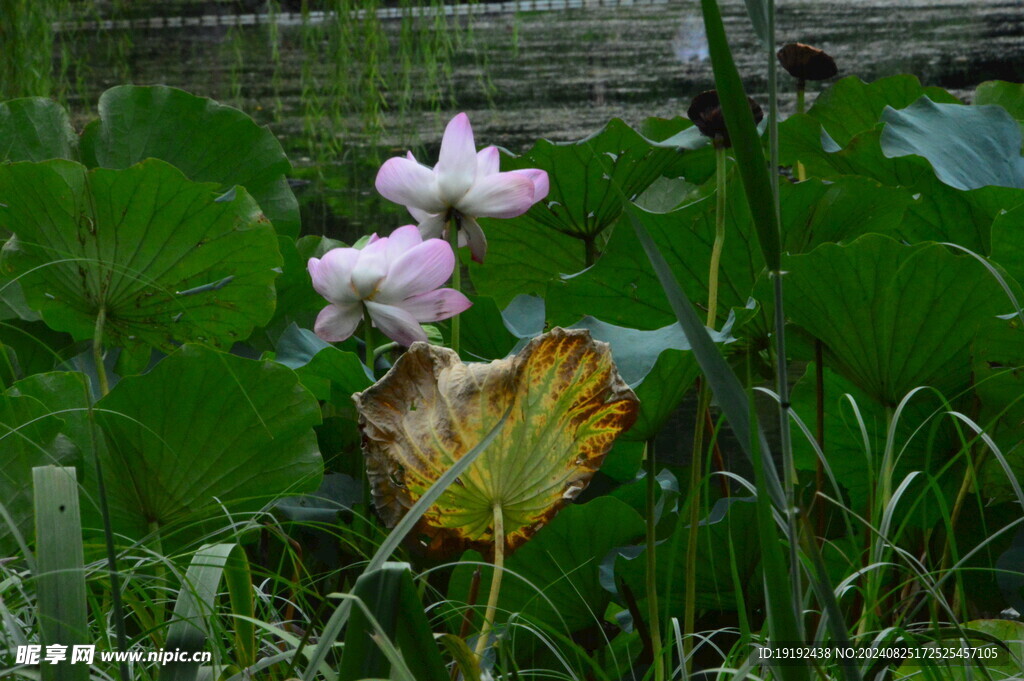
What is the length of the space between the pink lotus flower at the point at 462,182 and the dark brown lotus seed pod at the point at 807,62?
1.70ft

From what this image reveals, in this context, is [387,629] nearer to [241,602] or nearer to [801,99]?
[241,602]

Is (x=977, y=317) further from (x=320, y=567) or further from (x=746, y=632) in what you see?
(x=320, y=567)

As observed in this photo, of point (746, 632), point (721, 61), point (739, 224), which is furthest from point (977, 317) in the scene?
point (721, 61)

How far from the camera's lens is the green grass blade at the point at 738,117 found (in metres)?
0.37

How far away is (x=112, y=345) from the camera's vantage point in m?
0.97

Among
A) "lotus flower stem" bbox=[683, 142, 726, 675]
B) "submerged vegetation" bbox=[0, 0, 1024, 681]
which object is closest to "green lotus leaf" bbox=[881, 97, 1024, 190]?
"submerged vegetation" bbox=[0, 0, 1024, 681]

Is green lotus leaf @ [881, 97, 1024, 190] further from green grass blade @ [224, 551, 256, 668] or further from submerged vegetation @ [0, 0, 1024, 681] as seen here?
green grass blade @ [224, 551, 256, 668]

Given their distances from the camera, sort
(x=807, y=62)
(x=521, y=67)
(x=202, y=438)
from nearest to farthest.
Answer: (x=202, y=438)
(x=807, y=62)
(x=521, y=67)

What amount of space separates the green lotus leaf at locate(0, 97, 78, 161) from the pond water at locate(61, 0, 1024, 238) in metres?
0.98

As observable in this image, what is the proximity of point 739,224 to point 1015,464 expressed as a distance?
0.30m

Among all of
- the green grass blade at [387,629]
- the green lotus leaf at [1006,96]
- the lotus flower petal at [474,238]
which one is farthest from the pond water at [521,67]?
the green grass blade at [387,629]

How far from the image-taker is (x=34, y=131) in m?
1.07

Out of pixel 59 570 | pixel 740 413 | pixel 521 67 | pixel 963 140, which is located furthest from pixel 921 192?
pixel 521 67

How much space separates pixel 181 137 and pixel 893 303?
0.71m
